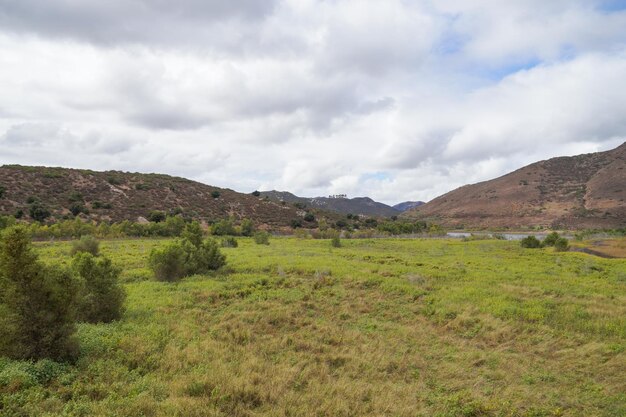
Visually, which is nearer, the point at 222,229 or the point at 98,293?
the point at 98,293

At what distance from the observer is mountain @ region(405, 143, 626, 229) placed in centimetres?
10794

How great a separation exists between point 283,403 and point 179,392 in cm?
209

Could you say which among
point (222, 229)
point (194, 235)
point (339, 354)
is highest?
point (194, 235)

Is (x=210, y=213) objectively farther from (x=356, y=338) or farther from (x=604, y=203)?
(x=604, y=203)

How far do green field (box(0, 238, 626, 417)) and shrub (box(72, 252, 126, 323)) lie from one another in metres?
0.69

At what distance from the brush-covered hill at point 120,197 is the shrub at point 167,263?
43195 mm

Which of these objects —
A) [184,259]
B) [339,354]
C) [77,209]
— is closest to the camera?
[339,354]

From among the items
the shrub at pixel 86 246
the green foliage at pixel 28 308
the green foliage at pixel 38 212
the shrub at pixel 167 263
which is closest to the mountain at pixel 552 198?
the shrub at pixel 167 263

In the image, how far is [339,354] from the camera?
9766 mm

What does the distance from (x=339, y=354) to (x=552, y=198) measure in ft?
487

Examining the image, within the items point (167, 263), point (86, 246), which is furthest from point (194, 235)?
point (86, 246)

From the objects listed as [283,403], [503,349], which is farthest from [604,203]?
[283,403]

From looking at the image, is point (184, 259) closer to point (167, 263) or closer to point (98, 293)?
point (167, 263)

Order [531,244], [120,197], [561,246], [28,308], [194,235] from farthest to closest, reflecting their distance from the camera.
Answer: [120,197] → [531,244] → [561,246] → [194,235] → [28,308]
